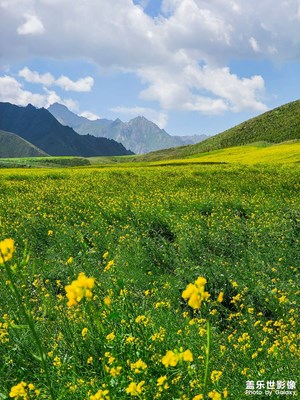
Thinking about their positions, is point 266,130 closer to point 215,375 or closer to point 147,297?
point 147,297

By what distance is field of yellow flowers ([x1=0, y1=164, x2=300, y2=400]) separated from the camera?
13.1ft

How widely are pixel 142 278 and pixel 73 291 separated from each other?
6.65 meters

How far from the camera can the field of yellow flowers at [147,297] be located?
13.1ft

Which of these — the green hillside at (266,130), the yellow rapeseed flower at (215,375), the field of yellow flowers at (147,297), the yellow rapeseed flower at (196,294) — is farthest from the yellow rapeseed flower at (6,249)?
the green hillside at (266,130)

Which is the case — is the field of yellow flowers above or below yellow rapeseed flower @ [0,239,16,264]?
below

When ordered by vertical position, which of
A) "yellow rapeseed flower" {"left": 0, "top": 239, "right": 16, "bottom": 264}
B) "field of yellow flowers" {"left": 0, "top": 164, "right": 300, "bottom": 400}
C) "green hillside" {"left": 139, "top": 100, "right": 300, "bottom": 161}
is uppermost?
"green hillside" {"left": 139, "top": 100, "right": 300, "bottom": 161}

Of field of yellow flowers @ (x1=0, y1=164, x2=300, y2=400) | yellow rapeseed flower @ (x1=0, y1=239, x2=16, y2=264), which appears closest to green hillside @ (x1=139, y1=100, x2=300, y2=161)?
field of yellow flowers @ (x1=0, y1=164, x2=300, y2=400)

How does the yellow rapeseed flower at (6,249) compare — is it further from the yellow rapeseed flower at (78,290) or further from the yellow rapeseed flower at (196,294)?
the yellow rapeseed flower at (196,294)

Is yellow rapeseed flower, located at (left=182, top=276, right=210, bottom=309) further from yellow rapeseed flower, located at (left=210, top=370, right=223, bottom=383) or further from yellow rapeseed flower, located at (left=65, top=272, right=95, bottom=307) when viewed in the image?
yellow rapeseed flower, located at (left=210, top=370, right=223, bottom=383)

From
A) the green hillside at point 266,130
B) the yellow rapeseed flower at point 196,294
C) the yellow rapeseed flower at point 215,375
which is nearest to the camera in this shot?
the yellow rapeseed flower at point 196,294

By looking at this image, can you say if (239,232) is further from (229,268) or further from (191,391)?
(191,391)

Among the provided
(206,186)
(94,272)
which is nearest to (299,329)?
(94,272)

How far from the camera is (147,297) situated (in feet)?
24.5

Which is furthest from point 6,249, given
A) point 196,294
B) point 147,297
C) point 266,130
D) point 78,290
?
point 266,130
